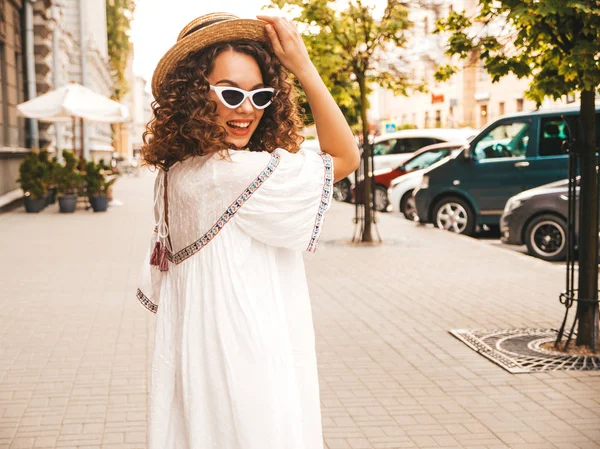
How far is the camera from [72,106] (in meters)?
19.0

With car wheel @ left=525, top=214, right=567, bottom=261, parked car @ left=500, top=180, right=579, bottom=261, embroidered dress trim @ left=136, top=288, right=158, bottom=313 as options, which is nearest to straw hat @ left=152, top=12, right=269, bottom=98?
embroidered dress trim @ left=136, top=288, right=158, bottom=313

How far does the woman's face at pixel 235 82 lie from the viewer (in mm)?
2506

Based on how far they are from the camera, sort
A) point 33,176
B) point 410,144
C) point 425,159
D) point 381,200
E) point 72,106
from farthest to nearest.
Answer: point 410,144
point 381,200
point 425,159
point 72,106
point 33,176

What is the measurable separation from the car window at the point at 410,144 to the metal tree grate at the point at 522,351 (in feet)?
48.9

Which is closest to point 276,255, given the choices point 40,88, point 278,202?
point 278,202

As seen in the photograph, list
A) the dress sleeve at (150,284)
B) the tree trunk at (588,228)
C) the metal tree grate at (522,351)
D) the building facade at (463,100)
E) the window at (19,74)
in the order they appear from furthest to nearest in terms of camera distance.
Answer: the building facade at (463,100) < the window at (19,74) < the tree trunk at (588,228) < the metal tree grate at (522,351) < the dress sleeve at (150,284)

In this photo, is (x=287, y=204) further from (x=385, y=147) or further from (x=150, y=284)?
(x=385, y=147)

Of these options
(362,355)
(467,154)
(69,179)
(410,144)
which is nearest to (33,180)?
(69,179)

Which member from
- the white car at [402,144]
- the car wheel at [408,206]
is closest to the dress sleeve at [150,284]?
the car wheel at [408,206]

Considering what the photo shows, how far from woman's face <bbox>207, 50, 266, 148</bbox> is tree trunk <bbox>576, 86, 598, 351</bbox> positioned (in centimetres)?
409

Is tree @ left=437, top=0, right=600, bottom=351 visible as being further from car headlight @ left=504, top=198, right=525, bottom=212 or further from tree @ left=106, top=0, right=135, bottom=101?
tree @ left=106, top=0, right=135, bottom=101

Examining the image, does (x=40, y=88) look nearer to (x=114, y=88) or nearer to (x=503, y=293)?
(x=503, y=293)

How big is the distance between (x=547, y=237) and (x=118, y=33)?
43562 millimetres

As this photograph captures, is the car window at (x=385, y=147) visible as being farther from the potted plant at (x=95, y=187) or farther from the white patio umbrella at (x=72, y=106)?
the potted plant at (x=95, y=187)
